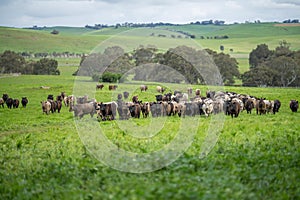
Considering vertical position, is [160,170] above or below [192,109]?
below

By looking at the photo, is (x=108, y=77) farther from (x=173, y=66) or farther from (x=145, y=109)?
(x=145, y=109)

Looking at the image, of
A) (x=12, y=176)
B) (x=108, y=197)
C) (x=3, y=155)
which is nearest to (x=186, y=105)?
(x=3, y=155)

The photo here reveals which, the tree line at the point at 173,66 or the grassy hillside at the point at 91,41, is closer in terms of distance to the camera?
the tree line at the point at 173,66

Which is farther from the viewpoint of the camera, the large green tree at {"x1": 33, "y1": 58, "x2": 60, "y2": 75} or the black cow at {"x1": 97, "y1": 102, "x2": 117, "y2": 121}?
the large green tree at {"x1": 33, "y1": 58, "x2": 60, "y2": 75}

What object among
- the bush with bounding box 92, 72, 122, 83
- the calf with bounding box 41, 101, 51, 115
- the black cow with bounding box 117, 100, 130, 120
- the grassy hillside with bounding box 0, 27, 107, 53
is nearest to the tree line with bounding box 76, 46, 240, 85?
the bush with bounding box 92, 72, 122, 83

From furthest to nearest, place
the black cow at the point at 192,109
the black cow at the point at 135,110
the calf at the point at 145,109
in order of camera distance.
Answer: the calf at the point at 145,109, the black cow at the point at 135,110, the black cow at the point at 192,109

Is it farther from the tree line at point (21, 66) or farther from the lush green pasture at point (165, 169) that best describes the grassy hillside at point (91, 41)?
the lush green pasture at point (165, 169)

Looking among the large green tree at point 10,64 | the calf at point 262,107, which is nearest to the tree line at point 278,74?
the calf at point 262,107

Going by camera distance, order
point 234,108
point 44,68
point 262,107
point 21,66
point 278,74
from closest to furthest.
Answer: point 234,108 → point 262,107 → point 278,74 → point 21,66 → point 44,68

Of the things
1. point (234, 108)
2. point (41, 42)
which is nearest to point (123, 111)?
point (234, 108)

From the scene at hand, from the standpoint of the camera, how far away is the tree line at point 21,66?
81.4 metres

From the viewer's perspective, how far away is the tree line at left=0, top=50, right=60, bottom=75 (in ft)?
267

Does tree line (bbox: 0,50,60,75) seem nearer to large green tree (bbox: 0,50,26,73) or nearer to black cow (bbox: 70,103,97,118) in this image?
large green tree (bbox: 0,50,26,73)

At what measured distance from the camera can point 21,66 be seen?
271 ft
